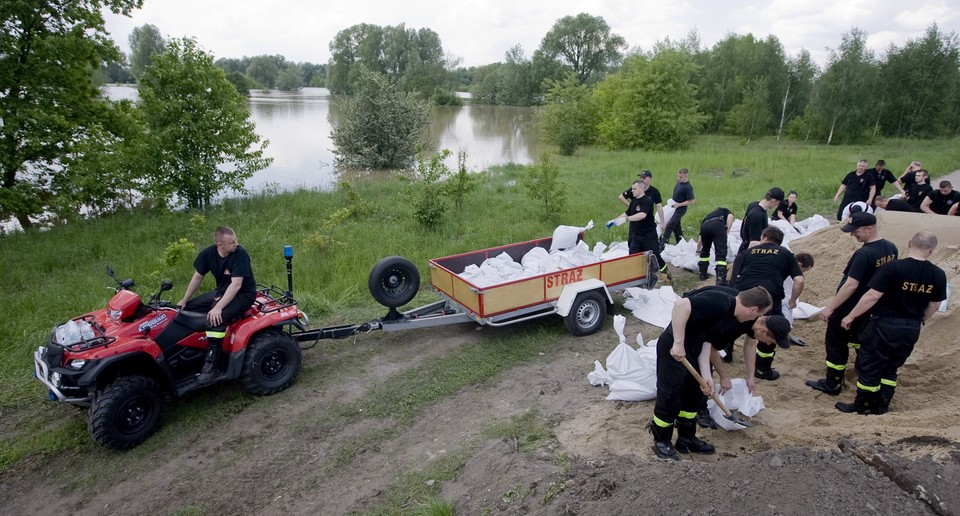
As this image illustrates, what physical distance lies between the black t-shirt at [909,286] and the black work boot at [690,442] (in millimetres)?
1902

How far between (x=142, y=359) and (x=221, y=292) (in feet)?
2.82

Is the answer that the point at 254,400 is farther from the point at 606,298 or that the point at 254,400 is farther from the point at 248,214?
the point at 248,214

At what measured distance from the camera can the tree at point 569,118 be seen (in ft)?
102

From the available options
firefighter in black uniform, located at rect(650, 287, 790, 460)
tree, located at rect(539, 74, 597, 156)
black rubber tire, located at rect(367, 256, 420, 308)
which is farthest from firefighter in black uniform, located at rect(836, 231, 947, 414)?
tree, located at rect(539, 74, 597, 156)

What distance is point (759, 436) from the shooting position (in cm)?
425

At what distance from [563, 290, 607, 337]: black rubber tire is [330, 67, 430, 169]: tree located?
1464 cm

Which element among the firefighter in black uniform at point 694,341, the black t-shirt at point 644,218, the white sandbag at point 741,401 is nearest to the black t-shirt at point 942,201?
the black t-shirt at point 644,218

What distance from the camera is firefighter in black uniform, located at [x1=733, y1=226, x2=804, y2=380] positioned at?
5305 mm

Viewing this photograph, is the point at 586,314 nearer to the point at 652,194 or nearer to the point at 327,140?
the point at 652,194

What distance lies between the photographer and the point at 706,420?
4469 millimetres

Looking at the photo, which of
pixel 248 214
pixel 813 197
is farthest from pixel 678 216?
pixel 248 214

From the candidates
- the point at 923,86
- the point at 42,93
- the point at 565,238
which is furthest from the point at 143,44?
the point at 923,86

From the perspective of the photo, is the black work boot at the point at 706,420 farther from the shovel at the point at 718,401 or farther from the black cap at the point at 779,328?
the black cap at the point at 779,328

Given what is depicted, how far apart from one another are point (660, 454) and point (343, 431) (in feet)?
8.58
